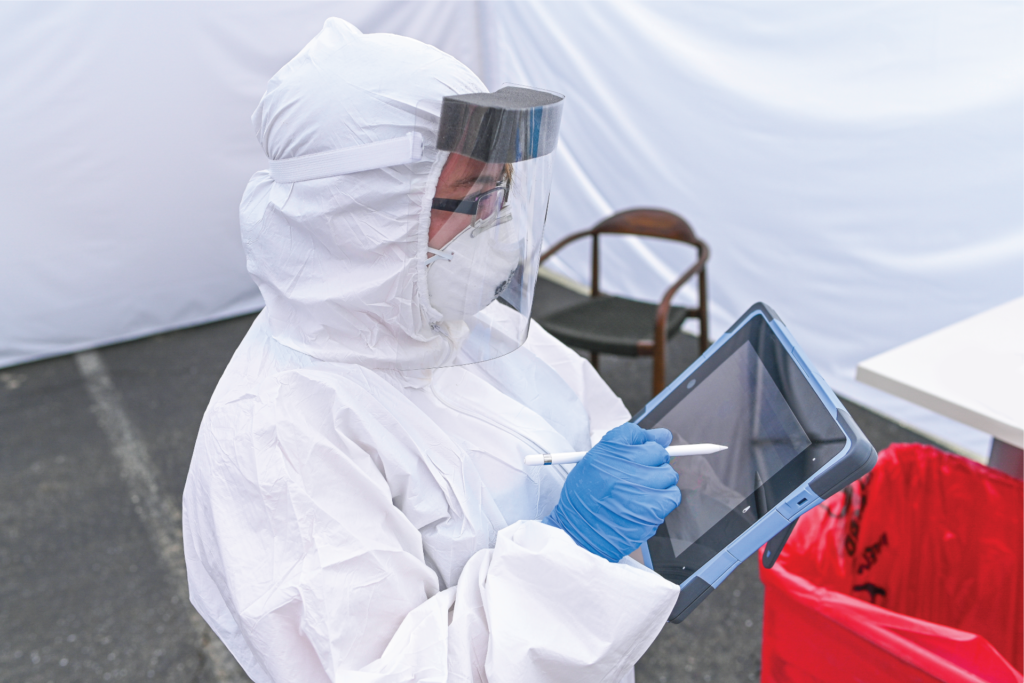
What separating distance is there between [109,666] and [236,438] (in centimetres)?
124

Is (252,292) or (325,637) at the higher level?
(325,637)

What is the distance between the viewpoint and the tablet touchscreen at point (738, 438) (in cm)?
73

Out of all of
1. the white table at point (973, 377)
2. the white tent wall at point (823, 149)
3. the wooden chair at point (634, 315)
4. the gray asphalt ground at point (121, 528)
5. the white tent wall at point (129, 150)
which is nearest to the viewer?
the white table at point (973, 377)

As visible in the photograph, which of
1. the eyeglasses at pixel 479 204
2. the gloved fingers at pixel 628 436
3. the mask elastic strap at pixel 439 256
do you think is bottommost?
the gloved fingers at pixel 628 436

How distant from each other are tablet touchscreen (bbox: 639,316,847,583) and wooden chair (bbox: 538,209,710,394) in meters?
1.09

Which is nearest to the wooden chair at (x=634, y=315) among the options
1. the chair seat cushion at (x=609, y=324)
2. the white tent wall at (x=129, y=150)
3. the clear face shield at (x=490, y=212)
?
the chair seat cushion at (x=609, y=324)

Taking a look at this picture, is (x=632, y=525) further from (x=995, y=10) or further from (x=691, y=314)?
(x=995, y=10)

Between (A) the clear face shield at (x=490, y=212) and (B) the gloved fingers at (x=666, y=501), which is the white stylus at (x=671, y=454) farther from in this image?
(A) the clear face shield at (x=490, y=212)

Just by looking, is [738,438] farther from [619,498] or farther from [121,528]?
[121,528]

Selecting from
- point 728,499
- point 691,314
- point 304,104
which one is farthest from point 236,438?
point 691,314

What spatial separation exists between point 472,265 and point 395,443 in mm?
229

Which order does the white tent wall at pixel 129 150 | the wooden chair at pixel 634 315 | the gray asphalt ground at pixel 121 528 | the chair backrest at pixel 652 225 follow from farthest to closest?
the white tent wall at pixel 129 150 < the chair backrest at pixel 652 225 < the wooden chair at pixel 634 315 < the gray asphalt ground at pixel 121 528

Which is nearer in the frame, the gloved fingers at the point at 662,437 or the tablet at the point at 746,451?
the tablet at the point at 746,451

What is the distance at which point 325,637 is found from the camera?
0.69 meters
